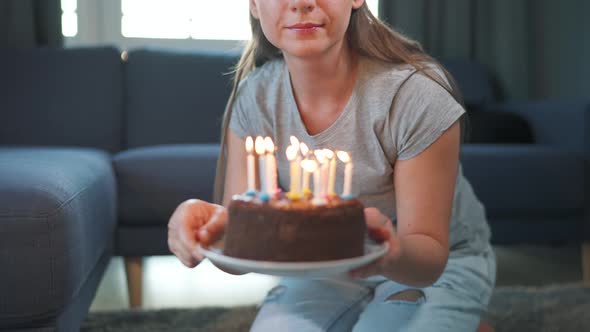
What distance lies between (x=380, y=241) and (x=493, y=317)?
3.82ft

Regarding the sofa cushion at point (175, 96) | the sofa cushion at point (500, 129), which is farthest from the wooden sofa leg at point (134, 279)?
the sofa cushion at point (500, 129)

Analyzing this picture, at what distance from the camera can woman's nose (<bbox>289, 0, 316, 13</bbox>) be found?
106cm

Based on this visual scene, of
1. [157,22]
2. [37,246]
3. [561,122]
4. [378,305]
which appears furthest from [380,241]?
[157,22]

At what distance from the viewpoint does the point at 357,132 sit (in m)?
1.24

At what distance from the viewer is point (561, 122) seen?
8.59ft

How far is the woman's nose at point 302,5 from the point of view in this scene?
106 cm

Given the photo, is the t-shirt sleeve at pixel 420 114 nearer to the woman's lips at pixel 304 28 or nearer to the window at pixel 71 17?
the woman's lips at pixel 304 28

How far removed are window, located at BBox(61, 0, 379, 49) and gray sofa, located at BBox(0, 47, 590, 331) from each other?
85 centimetres

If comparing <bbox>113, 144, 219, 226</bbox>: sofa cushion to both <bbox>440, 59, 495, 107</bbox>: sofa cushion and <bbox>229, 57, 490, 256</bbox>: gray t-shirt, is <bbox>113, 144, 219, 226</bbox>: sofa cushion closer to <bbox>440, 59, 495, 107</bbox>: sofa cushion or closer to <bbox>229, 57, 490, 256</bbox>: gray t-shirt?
<bbox>229, 57, 490, 256</bbox>: gray t-shirt

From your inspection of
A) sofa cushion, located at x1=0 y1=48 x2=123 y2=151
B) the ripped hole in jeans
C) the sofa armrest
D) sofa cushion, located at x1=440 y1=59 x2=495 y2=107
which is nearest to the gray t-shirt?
the ripped hole in jeans

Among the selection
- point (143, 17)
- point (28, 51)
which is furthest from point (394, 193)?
point (143, 17)

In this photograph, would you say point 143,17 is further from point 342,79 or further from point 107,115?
point 342,79

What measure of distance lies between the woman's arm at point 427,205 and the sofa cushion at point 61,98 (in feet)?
6.49

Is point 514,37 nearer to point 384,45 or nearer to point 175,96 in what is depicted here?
point 175,96
